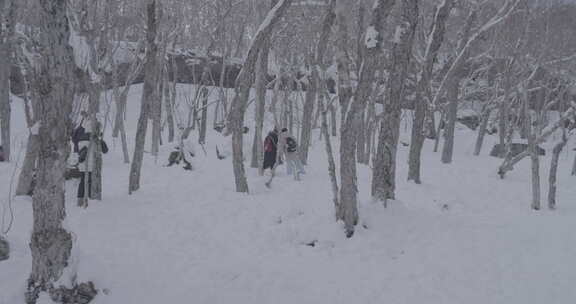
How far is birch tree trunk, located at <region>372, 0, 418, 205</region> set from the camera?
6.96 meters

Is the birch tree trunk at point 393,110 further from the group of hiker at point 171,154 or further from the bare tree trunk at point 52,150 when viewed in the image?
the bare tree trunk at point 52,150

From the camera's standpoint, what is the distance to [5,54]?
1104 cm

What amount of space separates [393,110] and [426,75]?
9.57 ft

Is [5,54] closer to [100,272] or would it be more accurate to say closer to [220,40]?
[100,272]

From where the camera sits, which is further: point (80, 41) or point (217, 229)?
point (217, 229)

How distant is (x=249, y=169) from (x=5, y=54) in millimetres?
7135

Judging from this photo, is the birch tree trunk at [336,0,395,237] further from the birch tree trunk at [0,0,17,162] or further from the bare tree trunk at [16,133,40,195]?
the birch tree trunk at [0,0,17,162]

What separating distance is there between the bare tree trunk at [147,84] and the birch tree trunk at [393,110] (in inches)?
176

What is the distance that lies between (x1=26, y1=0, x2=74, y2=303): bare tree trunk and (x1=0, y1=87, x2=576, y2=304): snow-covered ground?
0.78 ft

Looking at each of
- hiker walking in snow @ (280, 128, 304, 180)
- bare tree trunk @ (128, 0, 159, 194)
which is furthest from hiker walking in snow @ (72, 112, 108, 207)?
hiker walking in snow @ (280, 128, 304, 180)

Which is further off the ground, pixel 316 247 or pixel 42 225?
pixel 42 225

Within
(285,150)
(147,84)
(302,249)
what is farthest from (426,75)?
(147,84)

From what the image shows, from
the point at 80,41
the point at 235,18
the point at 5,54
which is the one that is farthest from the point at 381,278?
the point at 235,18

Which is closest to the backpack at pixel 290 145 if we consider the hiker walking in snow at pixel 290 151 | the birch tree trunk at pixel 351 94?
the hiker walking in snow at pixel 290 151
